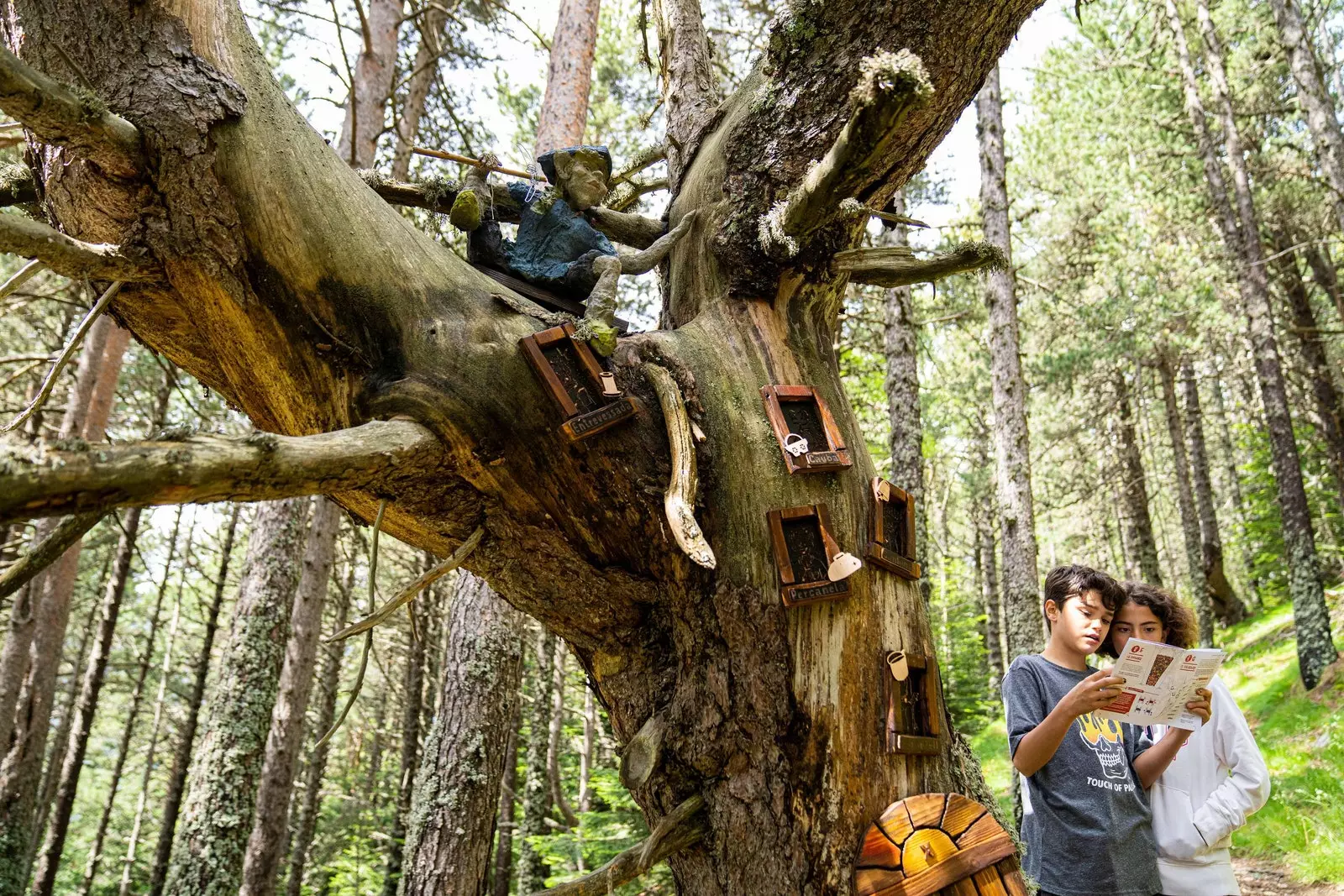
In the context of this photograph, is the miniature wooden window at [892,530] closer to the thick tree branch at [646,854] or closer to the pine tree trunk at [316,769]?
the thick tree branch at [646,854]

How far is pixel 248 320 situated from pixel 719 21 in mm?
9082

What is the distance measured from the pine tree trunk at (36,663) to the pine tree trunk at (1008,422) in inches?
350

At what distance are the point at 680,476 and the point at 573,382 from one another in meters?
0.42

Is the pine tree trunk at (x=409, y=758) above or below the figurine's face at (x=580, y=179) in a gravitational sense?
below

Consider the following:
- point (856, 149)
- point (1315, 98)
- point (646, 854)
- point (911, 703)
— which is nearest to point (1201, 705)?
point (911, 703)

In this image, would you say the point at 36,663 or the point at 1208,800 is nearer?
the point at 1208,800

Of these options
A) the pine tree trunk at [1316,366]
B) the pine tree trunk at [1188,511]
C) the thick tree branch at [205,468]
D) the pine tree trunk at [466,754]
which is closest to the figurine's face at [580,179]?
the thick tree branch at [205,468]

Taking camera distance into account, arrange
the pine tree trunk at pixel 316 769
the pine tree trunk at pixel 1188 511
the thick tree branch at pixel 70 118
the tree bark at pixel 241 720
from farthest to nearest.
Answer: the pine tree trunk at pixel 1188 511
the pine tree trunk at pixel 316 769
the tree bark at pixel 241 720
the thick tree branch at pixel 70 118

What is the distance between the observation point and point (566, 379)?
2.30 m

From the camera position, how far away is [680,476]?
219 cm

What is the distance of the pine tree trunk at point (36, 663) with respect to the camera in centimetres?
807

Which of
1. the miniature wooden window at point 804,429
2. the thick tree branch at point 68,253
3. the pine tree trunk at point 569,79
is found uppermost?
the pine tree trunk at point 569,79

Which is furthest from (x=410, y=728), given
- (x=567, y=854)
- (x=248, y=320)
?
(x=248, y=320)

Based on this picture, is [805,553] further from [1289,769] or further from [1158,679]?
[1289,769]
